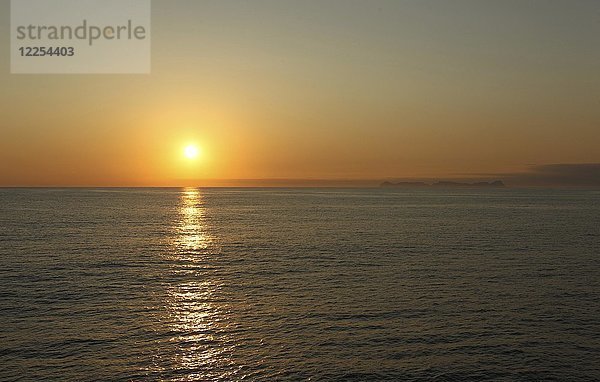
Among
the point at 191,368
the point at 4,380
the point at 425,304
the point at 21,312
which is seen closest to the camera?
the point at 4,380

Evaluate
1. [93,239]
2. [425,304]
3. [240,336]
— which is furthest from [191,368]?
[93,239]

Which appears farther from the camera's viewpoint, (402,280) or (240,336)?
(402,280)

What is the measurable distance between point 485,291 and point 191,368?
2465 centimetres

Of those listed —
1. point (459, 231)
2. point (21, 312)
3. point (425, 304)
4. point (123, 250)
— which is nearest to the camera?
point (21, 312)

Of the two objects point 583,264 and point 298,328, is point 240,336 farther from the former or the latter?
point 583,264

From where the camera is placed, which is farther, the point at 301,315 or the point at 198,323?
the point at 301,315

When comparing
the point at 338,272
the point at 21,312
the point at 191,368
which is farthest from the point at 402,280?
the point at 21,312

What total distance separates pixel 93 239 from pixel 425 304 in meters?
57.5

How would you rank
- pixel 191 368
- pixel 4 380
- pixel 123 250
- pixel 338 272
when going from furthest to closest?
pixel 123 250, pixel 338 272, pixel 191 368, pixel 4 380

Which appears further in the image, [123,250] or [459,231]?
[459,231]

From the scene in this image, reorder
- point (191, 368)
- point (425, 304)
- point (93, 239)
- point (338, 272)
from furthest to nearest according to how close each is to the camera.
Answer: point (93, 239)
point (338, 272)
point (425, 304)
point (191, 368)

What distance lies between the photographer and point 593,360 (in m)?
23.8

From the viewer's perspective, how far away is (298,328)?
28.4 metres

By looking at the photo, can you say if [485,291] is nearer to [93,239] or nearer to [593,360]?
[593,360]
